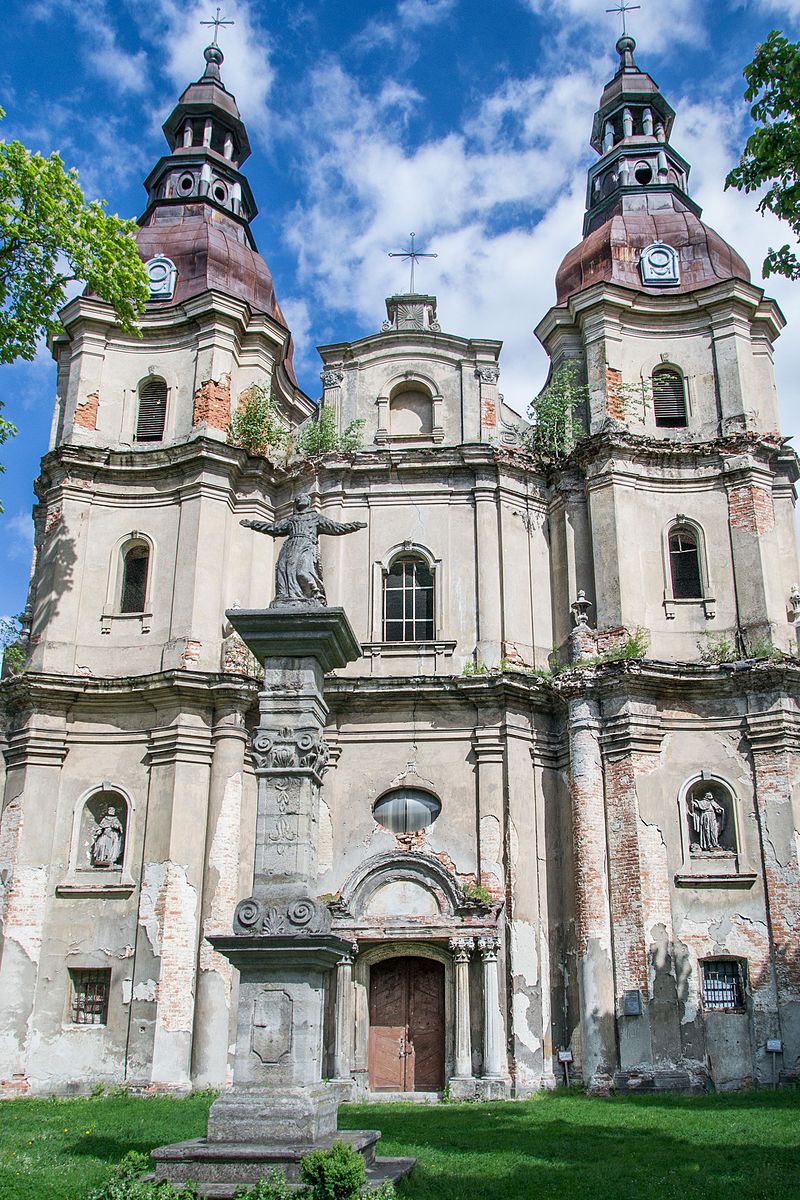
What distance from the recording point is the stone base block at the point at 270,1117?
1080 cm

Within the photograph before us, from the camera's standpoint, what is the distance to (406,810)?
22484 mm

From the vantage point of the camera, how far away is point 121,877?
2180 centimetres

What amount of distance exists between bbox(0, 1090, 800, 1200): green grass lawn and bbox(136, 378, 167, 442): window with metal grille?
13594mm

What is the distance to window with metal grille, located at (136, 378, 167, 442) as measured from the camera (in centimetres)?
2570

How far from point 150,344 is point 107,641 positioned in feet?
23.5

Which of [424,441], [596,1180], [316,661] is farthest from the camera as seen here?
[424,441]

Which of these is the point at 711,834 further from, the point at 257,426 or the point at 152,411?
the point at 152,411

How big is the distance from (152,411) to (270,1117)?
59.4ft

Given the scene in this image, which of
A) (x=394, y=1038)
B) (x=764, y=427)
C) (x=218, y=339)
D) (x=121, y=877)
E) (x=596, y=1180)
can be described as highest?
(x=218, y=339)

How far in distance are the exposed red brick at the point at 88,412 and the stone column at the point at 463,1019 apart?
13.4 meters

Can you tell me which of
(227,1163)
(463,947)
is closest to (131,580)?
(463,947)

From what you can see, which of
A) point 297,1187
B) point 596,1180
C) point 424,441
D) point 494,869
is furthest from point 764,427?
point 297,1187

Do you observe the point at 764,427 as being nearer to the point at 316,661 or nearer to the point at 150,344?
the point at 150,344

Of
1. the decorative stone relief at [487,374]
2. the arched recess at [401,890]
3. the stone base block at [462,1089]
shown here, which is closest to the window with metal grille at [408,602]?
the decorative stone relief at [487,374]
